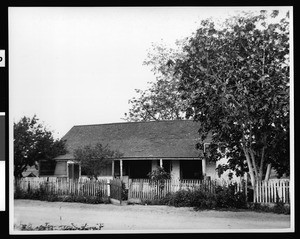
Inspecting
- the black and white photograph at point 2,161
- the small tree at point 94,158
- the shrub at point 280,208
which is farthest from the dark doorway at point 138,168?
the black and white photograph at point 2,161

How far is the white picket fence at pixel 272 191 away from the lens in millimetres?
15377

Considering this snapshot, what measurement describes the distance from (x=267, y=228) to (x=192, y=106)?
5.09 meters

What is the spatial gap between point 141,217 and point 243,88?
216 inches

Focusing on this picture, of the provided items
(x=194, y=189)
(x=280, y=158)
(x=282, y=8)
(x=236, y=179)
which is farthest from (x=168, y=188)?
(x=282, y=8)

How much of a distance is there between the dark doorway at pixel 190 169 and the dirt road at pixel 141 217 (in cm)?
520

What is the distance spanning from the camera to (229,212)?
1550 centimetres

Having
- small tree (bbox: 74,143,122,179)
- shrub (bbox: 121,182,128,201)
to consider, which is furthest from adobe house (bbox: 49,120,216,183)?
shrub (bbox: 121,182,128,201)

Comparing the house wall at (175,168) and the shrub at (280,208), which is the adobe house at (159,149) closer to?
the house wall at (175,168)

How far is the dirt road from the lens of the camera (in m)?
13.9

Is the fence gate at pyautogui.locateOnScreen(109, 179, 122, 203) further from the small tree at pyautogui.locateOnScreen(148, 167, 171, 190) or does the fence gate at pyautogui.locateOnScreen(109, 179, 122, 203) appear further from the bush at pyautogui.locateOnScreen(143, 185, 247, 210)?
the bush at pyautogui.locateOnScreen(143, 185, 247, 210)

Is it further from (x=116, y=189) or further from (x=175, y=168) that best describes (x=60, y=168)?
(x=175, y=168)

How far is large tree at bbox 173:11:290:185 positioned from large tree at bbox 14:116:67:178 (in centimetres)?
511

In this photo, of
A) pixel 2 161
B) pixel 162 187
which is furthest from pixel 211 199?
pixel 2 161

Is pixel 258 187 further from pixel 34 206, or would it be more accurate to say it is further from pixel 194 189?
pixel 34 206
